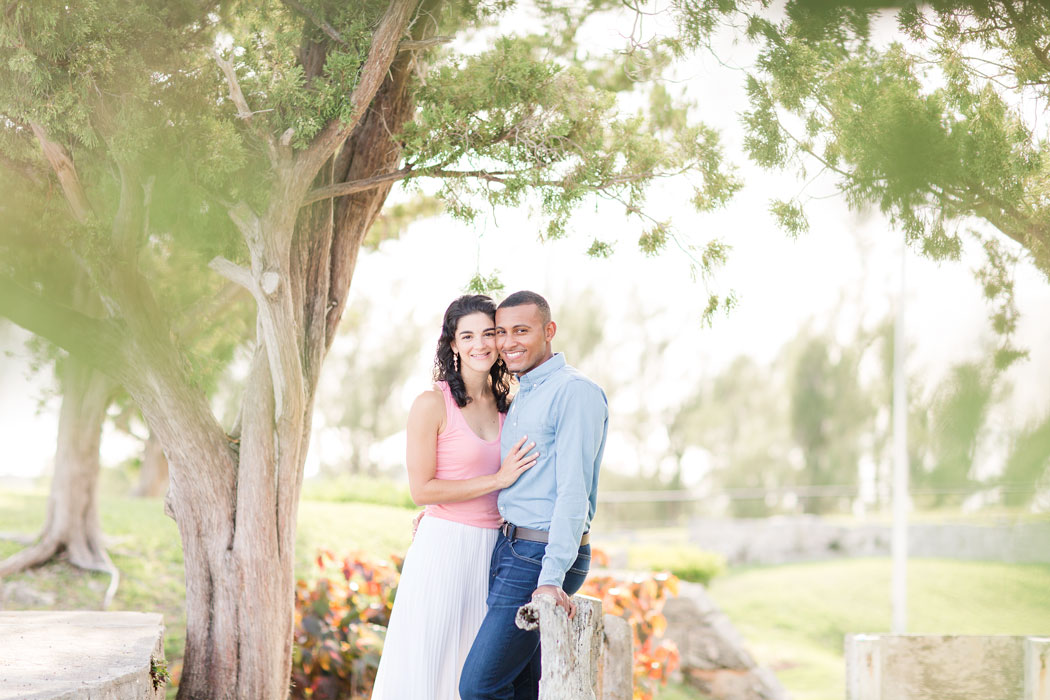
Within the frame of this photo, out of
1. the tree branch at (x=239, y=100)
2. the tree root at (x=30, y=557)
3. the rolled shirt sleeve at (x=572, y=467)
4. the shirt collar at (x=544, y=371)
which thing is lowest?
the tree root at (x=30, y=557)

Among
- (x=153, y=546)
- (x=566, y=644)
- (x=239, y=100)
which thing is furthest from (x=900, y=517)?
(x=239, y=100)

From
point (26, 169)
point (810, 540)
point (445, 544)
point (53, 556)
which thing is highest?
point (26, 169)

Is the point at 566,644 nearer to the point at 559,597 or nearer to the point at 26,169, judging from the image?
the point at 559,597

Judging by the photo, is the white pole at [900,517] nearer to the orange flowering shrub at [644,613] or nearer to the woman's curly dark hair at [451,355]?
the orange flowering shrub at [644,613]

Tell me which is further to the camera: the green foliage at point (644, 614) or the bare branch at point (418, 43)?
the green foliage at point (644, 614)

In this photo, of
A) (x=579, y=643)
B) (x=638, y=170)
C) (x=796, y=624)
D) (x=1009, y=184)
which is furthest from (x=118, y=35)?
(x=796, y=624)

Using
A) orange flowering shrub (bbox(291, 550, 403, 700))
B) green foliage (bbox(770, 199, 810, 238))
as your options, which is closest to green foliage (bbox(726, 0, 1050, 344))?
green foliage (bbox(770, 199, 810, 238))

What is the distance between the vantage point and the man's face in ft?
11.2

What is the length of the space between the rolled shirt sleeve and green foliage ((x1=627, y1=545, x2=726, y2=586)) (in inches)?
313

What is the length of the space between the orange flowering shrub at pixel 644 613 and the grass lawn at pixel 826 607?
128 inches

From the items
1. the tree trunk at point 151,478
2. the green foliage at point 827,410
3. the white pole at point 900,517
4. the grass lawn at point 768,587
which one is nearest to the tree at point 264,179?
the grass lawn at point 768,587

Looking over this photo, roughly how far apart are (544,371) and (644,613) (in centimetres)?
366

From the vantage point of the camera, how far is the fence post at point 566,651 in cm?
302

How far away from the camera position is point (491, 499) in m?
3.70
